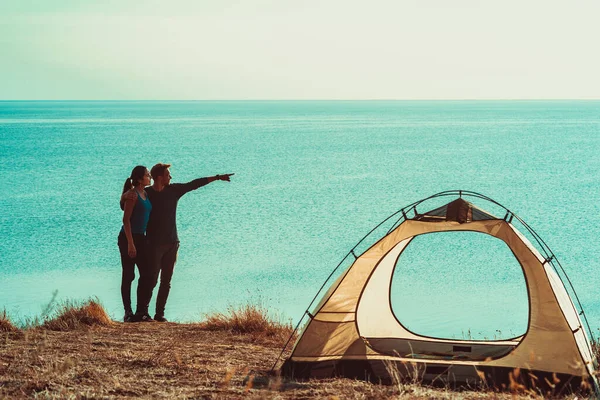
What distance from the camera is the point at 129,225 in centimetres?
862

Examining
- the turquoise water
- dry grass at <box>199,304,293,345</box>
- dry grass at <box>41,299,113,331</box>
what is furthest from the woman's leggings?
the turquoise water

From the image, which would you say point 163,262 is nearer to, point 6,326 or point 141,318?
point 141,318

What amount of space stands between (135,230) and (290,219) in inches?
766

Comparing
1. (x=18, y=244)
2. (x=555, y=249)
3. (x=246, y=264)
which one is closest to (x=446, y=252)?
(x=555, y=249)

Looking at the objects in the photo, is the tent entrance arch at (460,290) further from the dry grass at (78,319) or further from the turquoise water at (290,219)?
the dry grass at (78,319)

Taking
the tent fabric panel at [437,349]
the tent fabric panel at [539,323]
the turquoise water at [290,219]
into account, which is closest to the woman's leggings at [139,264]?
the turquoise water at [290,219]

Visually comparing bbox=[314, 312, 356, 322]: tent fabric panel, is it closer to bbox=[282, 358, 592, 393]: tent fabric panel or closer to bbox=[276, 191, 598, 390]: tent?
bbox=[276, 191, 598, 390]: tent

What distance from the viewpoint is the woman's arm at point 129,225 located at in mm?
8555

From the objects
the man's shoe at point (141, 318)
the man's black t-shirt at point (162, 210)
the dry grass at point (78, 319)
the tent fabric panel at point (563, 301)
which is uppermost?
the man's black t-shirt at point (162, 210)

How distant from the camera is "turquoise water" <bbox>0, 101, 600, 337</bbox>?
16828mm

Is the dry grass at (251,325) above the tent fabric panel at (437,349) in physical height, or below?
below

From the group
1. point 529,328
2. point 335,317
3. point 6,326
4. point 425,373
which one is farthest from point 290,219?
point 529,328

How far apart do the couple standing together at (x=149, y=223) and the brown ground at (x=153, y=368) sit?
66cm

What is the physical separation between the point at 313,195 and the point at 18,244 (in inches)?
568
